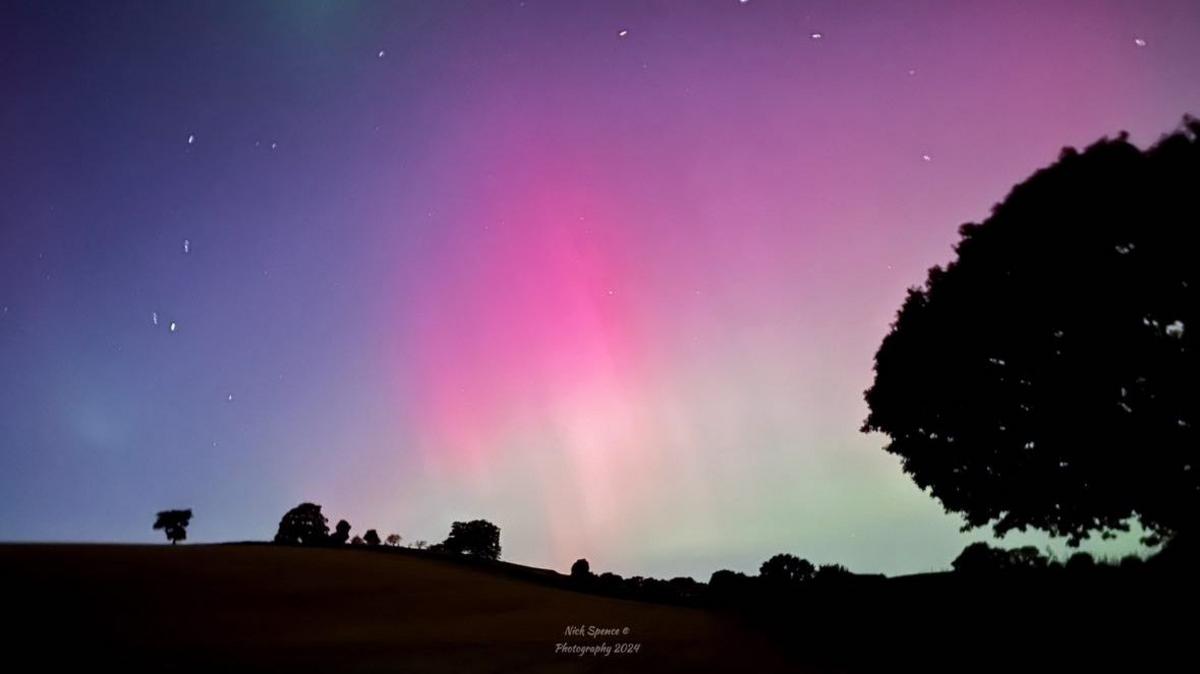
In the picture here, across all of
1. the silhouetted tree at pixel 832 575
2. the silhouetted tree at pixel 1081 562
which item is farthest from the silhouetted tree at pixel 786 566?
the silhouetted tree at pixel 1081 562

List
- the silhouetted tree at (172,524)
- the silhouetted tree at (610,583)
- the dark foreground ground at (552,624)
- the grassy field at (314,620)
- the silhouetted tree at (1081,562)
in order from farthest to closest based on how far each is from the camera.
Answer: the silhouetted tree at (172,524), the silhouetted tree at (610,583), the silhouetted tree at (1081,562), the grassy field at (314,620), the dark foreground ground at (552,624)

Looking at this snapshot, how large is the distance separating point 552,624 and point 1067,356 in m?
16.0

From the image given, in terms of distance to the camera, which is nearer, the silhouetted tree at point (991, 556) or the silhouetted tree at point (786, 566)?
the silhouetted tree at point (991, 556)

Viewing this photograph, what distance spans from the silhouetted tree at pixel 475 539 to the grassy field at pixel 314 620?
42.1m

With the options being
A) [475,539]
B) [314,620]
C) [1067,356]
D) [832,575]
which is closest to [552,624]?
[314,620]

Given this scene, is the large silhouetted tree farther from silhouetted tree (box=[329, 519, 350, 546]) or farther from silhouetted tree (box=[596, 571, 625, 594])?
silhouetted tree (box=[329, 519, 350, 546])

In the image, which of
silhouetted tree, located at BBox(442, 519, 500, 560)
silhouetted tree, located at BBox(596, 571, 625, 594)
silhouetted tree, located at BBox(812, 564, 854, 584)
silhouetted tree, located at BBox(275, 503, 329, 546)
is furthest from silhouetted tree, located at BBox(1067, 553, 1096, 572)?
silhouetted tree, located at BBox(275, 503, 329, 546)

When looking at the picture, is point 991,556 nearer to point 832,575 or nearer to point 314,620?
point 832,575

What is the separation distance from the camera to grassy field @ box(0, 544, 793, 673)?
30.5 feet

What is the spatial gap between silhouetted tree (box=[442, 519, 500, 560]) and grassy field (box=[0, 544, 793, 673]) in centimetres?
4205

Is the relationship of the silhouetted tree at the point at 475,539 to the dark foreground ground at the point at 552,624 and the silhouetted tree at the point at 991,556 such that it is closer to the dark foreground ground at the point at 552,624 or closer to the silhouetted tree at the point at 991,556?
the dark foreground ground at the point at 552,624

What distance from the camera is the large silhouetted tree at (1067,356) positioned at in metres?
14.2

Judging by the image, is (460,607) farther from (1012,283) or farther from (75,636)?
(1012,283)

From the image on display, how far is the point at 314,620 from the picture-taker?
523 inches
